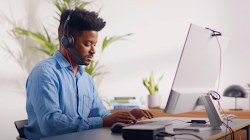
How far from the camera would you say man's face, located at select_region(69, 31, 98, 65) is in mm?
1819

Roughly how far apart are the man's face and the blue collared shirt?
0.36 feet

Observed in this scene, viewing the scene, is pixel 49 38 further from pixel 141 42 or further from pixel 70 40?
pixel 70 40

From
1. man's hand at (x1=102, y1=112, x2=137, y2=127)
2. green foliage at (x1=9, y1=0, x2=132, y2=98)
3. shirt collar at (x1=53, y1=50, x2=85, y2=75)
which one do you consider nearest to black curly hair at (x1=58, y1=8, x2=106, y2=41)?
shirt collar at (x1=53, y1=50, x2=85, y2=75)

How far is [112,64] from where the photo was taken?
363 cm

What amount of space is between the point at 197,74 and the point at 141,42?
83.2 inches

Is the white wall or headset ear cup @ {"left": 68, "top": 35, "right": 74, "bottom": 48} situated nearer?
headset ear cup @ {"left": 68, "top": 35, "right": 74, "bottom": 48}

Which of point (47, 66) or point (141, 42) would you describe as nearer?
point (47, 66)

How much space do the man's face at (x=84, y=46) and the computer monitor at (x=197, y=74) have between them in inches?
27.5

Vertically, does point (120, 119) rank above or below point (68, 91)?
below

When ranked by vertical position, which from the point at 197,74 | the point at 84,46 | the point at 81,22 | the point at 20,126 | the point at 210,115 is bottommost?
the point at 20,126

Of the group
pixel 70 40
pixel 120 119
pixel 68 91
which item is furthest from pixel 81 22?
pixel 120 119

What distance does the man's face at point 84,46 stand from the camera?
1.82 m

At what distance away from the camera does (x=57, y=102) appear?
1.57 meters

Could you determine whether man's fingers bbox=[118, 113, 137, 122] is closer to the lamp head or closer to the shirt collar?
the shirt collar
